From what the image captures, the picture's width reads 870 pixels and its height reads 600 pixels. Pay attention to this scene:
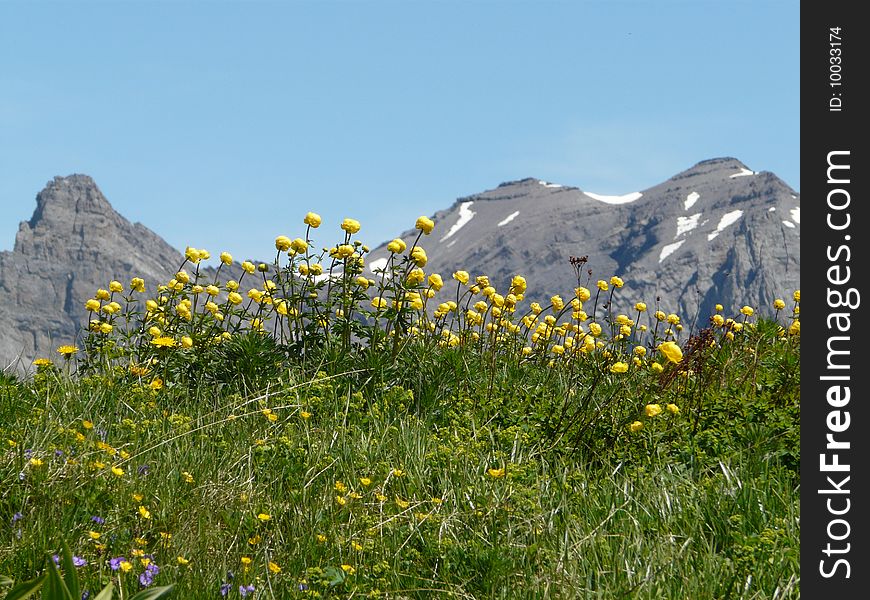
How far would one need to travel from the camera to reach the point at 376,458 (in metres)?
4.69

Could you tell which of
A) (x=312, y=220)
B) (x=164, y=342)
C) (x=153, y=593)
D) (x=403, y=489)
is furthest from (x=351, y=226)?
(x=153, y=593)

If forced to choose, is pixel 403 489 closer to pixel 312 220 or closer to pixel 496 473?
pixel 496 473

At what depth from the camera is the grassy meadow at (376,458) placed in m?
3.47

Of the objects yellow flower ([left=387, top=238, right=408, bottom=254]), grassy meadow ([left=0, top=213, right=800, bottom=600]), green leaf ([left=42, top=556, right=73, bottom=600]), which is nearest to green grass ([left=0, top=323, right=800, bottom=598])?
grassy meadow ([left=0, top=213, right=800, bottom=600])

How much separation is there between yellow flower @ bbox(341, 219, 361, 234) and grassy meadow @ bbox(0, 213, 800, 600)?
0.29ft

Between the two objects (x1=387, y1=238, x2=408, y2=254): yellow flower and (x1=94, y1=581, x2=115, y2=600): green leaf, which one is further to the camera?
(x1=387, y1=238, x2=408, y2=254): yellow flower

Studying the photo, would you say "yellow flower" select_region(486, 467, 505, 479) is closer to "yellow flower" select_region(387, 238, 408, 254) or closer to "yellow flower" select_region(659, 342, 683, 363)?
"yellow flower" select_region(659, 342, 683, 363)

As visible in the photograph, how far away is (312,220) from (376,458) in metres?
2.43

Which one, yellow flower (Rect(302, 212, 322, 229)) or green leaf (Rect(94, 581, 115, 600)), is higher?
yellow flower (Rect(302, 212, 322, 229))

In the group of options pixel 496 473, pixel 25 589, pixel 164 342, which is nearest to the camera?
pixel 25 589

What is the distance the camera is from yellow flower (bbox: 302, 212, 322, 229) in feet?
21.4
